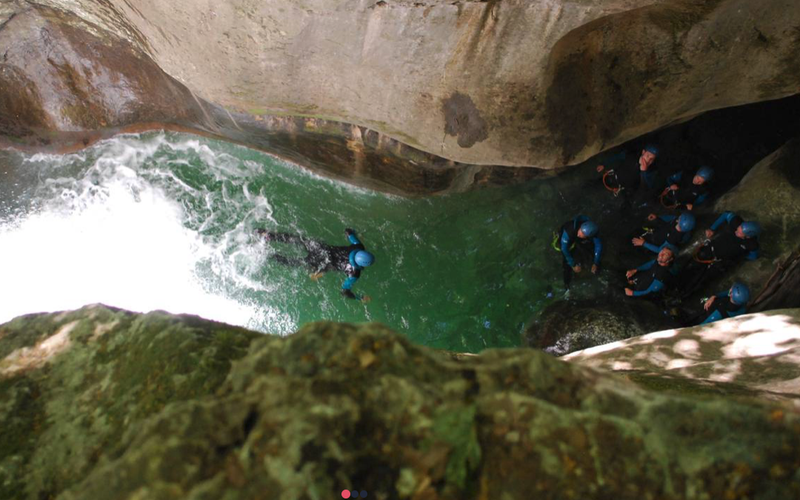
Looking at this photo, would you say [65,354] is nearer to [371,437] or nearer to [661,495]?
[371,437]

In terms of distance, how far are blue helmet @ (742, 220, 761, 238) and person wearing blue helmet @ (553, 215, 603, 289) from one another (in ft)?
5.28

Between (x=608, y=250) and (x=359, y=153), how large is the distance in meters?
4.00

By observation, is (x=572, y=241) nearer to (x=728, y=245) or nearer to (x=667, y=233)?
(x=667, y=233)

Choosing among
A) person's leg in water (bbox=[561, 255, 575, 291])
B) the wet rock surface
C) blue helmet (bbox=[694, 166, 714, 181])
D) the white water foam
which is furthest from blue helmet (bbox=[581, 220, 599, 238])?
the white water foam

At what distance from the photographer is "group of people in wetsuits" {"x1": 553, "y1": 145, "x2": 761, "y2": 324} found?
18.1 ft

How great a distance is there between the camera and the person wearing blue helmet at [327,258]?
6484 millimetres

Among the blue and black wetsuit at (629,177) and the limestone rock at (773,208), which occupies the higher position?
the blue and black wetsuit at (629,177)

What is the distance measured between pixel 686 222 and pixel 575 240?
1358mm

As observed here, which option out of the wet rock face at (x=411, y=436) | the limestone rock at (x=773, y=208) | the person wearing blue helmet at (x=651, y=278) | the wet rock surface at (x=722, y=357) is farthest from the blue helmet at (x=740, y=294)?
the wet rock face at (x=411, y=436)

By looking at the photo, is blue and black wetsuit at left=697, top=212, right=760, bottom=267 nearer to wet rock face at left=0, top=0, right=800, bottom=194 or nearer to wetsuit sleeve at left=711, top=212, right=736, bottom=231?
wetsuit sleeve at left=711, top=212, right=736, bottom=231

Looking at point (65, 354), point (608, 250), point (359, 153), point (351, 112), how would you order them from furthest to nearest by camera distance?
point (608, 250) < point (359, 153) < point (351, 112) < point (65, 354)

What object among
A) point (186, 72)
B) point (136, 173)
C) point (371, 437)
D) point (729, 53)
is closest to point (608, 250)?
point (729, 53)

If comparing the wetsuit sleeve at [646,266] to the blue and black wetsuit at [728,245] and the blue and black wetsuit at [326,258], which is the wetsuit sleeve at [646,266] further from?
the blue and black wetsuit at [326,258]

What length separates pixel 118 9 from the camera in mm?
4539
